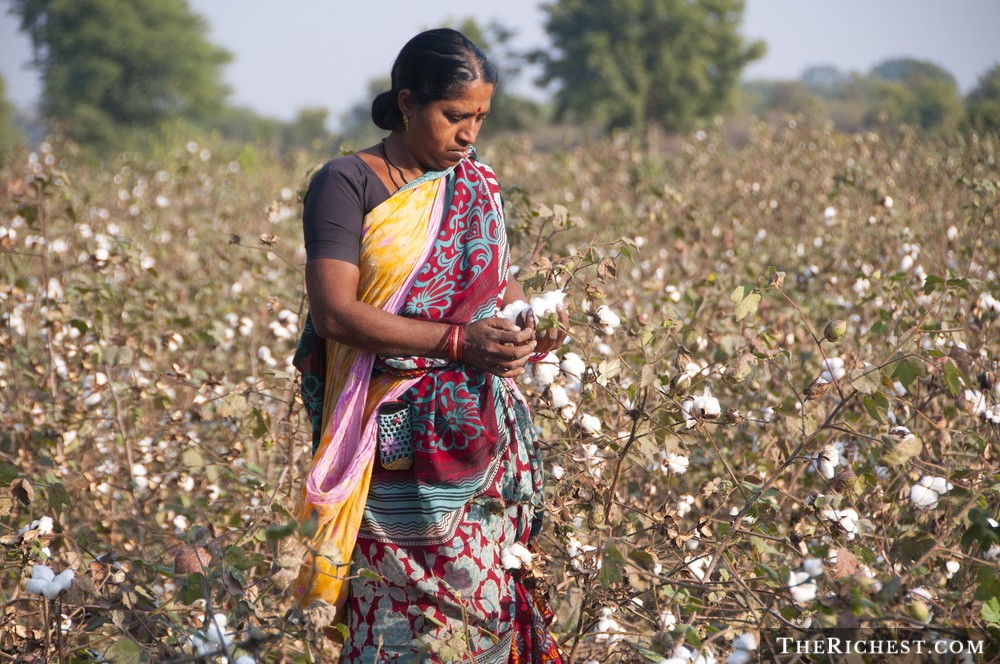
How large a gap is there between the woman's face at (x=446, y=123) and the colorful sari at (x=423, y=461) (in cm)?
5

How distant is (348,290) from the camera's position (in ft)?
5.22

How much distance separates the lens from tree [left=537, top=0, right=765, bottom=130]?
34281 millimetres

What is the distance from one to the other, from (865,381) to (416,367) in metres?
0.76

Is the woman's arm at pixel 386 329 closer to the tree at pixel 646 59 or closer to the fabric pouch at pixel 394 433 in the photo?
the fabric pouch at pixel 394 433

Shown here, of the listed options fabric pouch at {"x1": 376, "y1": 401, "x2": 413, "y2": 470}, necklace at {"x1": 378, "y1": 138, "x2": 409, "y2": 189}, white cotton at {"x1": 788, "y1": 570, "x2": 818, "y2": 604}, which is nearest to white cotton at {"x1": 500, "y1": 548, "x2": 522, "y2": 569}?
fabric pouch at {"x1": 376, "y1": 401, "x2": 413, "y2": 470}

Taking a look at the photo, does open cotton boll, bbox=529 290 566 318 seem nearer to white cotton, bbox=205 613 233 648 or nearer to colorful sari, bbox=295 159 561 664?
colorful sari, bbox=295 159 561 664

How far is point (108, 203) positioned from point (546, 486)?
20.0 ft

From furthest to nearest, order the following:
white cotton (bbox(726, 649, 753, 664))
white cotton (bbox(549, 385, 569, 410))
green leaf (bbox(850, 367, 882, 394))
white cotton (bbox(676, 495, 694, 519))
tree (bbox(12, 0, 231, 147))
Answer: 1. tree (bbox(12, 0, 231, 147))
2. white cotton (bbox(676, 495, 694, 519))
3. white cotton (bbox(549, 385, 569, 410))
4. green leaf (bbox(850, 367, 882, 394))
5. white cotton (bbox(726, 649, 753, 664))

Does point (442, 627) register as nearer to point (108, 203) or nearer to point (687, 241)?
point (687, 241)

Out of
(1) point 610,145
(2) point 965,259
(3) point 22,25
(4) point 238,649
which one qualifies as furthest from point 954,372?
(3) point 22,25

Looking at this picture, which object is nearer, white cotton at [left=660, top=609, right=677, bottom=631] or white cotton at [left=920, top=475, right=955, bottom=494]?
white cotton at [left=920, top=475, right=955, bottom=494]

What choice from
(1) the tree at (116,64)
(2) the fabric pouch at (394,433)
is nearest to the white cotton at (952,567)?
(2) the fabric pouch at (394,433)

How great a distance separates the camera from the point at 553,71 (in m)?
37.0

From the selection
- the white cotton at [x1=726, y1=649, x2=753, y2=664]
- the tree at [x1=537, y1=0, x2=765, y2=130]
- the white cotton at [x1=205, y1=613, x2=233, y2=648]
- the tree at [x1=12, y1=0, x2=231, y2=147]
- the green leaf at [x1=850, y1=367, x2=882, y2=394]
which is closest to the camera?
the white cotton at [x1=726, y1=649, x2=753, y2=664]
